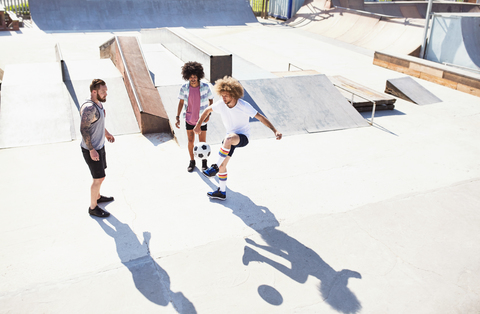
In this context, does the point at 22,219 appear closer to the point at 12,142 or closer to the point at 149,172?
the point at 149,172

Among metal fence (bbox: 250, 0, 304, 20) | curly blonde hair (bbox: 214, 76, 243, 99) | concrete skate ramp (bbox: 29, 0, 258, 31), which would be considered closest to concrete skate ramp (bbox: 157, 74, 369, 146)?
curly blonde hair (bbox: 214, 76, 243, 99)

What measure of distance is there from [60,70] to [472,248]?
30.4ft

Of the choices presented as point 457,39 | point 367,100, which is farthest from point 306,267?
point 457,39

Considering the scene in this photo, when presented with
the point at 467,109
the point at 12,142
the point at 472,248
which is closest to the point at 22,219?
the point at 12,142

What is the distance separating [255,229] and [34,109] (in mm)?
5677

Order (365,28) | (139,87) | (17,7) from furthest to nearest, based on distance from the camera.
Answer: (17,7) → (365,28) → (139,87)

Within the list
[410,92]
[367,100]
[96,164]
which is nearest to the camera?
[96,164]

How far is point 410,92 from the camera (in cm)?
1059

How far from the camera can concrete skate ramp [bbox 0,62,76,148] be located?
7.09 metres

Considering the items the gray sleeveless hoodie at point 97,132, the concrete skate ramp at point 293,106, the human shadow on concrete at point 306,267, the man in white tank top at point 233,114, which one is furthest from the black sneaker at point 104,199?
the concrete skate ramp at point 293,106

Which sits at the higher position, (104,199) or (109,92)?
(109,92)

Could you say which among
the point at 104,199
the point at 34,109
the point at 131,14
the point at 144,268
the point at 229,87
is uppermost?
the point at 131,14

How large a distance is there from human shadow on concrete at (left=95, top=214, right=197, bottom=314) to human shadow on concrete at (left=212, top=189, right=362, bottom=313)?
2.78 ft

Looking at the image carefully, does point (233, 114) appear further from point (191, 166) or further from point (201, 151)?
point (191, 166)
